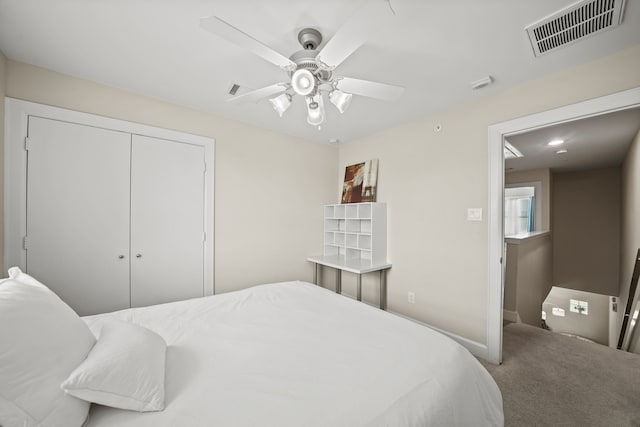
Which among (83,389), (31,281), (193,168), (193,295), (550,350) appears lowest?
(550,350)

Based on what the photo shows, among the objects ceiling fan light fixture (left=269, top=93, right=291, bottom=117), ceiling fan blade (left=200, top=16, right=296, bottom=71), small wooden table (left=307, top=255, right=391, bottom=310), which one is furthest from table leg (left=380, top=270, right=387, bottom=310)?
ceiling fan blade (left=200, top=16, right=296, bottom=71)

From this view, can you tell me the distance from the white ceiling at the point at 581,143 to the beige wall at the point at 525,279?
1.34m

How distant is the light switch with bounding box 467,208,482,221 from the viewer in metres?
2.45

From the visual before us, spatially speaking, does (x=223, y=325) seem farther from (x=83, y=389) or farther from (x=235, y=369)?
(x=83, y=389)

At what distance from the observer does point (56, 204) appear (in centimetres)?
209

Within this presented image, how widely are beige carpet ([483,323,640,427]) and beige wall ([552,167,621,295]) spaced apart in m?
3.87

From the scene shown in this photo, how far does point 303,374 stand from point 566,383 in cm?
235

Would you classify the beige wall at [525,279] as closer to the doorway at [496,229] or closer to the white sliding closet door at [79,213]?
the doorway at [496,229]

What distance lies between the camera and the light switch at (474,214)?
245 cm

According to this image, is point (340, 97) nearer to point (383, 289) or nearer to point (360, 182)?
point (360, 182)

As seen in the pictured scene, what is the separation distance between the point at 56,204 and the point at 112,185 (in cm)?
A: 40

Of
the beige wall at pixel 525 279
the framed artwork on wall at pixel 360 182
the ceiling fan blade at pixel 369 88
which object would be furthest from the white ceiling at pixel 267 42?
the beige wall at pixel 525 279

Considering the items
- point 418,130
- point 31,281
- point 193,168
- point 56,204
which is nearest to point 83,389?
point 31,281

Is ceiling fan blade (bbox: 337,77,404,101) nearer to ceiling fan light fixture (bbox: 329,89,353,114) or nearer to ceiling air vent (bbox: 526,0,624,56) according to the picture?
ceiling fan light fixture (bbox: 329,89,353,114)
